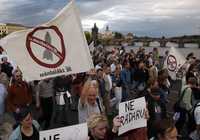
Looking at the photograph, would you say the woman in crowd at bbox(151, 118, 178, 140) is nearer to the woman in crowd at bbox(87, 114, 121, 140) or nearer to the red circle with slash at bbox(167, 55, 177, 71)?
the woman in crowd at bbox(87, 114, 121, 140)

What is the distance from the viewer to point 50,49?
752cm

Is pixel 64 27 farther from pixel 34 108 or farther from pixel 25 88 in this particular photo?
pixel 34 108

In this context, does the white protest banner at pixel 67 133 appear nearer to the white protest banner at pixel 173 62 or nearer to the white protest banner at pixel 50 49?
the white protest banner at pixel 50 49

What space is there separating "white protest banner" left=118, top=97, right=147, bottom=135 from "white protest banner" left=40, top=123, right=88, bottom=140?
0.91 meters

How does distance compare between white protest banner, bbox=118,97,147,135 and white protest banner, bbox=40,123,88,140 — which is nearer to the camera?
white protest banner, bbox=40,123,88,140

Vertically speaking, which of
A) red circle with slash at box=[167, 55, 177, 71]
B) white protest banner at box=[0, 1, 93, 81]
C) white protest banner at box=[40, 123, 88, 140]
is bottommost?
red circle with slash at box=[167, 55, 177, 71]

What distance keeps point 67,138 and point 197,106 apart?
3.93 meters

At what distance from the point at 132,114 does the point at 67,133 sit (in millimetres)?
1266

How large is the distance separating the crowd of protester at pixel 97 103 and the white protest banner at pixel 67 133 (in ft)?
0.40

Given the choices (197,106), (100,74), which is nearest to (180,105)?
(197,106)

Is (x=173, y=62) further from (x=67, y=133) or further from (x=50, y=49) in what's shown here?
(x=67, y=133)

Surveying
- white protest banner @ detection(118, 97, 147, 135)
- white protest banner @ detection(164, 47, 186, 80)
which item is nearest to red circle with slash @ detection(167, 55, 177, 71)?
white protest banner @ detection(164, 47, 186, 80)

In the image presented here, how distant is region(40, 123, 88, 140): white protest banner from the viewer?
524 cm

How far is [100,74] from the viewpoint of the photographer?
11.8m
